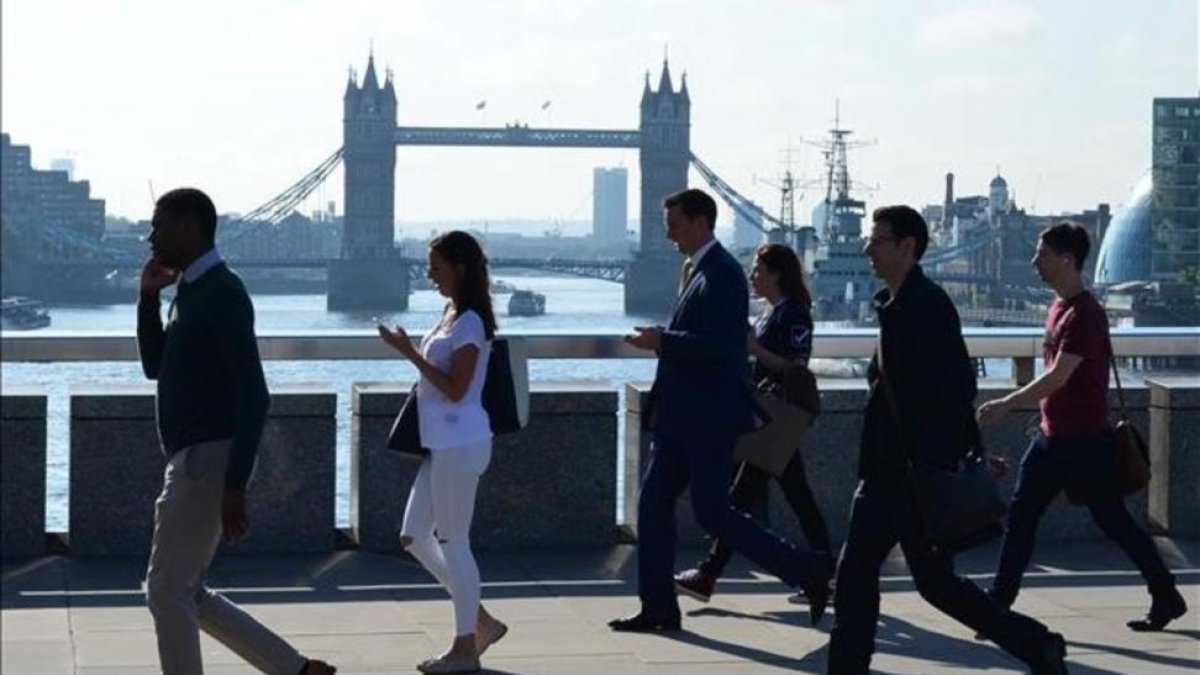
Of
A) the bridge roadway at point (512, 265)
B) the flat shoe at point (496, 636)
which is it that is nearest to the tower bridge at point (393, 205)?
the bridge roadway at point (512, 265)

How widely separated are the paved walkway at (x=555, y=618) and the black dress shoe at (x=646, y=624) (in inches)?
2.6

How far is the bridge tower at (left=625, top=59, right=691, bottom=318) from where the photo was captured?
26031 millimetres

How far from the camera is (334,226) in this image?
38062 millimetres

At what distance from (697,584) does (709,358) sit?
1159 millimetres

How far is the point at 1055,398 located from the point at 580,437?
95.7 inches

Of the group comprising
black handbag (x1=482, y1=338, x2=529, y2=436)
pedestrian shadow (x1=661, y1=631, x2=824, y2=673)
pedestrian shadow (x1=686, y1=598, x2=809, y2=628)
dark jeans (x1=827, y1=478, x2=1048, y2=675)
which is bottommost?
pedestrian shadow (x1=661, y1=631, x2=824, y2=673)

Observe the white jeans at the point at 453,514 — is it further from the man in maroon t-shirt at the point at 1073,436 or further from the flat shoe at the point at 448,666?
the man in maroon t-shirt at the point at 1073,436

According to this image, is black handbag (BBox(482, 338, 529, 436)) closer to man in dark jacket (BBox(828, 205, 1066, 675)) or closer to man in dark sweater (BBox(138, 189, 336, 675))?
man in dark jacket (BBox(828, 205, 1066, 675))

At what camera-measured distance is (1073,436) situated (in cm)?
850

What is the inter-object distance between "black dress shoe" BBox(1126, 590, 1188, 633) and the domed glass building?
24.7 meters

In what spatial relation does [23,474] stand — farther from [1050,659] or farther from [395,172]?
[395,172]

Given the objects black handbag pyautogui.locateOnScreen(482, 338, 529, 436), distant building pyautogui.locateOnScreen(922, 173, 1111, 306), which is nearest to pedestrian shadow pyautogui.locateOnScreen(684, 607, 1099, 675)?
black handbag pyautogui.locateOnScreen(482, 338, 529, 436)

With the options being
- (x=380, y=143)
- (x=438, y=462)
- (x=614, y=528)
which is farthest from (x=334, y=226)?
(x=438, y=462)

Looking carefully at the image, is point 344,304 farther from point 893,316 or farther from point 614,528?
point 893,316
